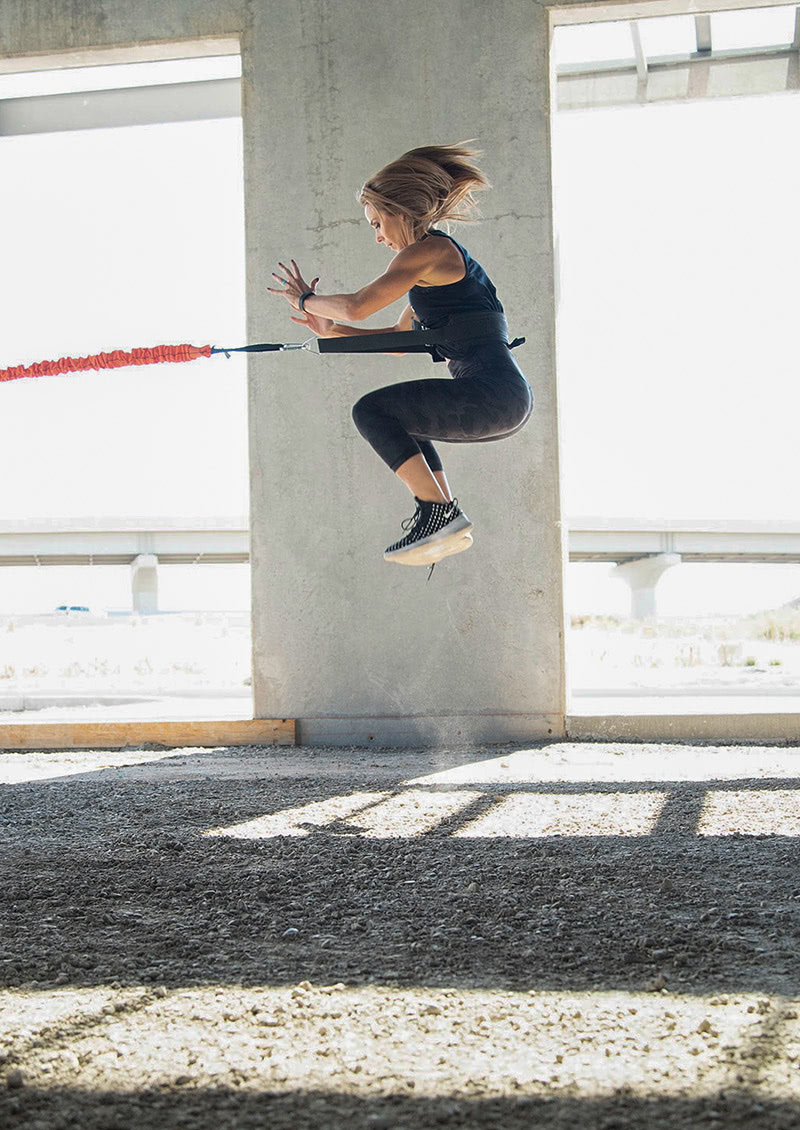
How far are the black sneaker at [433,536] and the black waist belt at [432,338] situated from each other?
40 cm

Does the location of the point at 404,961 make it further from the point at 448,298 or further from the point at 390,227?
the point at 390,227

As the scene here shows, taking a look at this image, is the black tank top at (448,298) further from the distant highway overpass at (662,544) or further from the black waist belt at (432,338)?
the distant highway overpass at (662,544)

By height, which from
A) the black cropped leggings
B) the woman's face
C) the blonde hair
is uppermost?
the blonde hair

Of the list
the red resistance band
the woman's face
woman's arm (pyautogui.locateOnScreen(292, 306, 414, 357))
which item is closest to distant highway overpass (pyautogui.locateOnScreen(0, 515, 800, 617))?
the red resistance band

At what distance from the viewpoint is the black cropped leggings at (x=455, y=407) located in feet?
8.71

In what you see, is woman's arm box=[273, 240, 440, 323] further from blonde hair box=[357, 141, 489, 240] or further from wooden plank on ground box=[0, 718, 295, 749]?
wooden plank on ground box=[0, 718, 295, 749]

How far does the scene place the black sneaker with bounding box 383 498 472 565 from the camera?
2818 millimetres

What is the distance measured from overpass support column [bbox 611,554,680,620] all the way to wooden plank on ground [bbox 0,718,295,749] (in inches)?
622

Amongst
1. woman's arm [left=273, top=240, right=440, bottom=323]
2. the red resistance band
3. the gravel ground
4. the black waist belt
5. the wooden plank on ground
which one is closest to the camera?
the gravel ground

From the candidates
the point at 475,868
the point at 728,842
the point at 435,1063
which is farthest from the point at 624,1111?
the point at 728,842


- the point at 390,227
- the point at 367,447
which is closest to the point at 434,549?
the point at 390,227

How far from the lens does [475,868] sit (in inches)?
108

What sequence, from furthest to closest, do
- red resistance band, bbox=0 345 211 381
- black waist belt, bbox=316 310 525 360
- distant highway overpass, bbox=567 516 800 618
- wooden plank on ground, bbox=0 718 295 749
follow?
distant highway overpass, bbox=567 516 800 618 < wooden plank on ground, bbox=0 718 295 749 < red resistance band, bbox=0 345 211 381 < black waist belt, bbox=316 310 525 360

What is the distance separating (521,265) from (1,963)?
4547 millimetres
